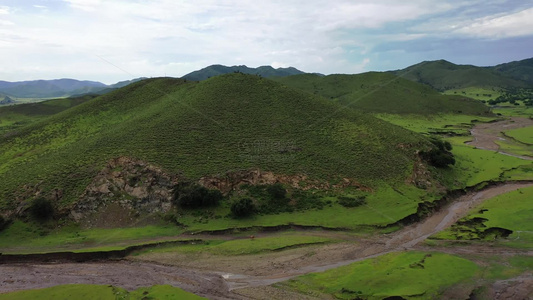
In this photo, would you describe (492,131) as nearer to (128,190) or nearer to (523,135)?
(523,135)

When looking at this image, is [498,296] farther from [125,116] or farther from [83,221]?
[125,116]

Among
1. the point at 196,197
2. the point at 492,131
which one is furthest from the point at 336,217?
the point at 492,131

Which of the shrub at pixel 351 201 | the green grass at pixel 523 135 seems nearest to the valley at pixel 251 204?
the shrub at pixel 351 201

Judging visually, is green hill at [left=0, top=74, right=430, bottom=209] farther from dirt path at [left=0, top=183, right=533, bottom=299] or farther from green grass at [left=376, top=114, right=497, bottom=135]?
green grass at [left=376, top=114, right=497, bottom=135]

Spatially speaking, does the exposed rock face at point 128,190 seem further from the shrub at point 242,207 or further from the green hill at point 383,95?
the green hill at point 383,95

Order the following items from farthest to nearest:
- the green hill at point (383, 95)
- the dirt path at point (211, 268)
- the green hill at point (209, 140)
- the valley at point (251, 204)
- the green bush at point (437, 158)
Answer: the green hill at point (383, 95) < the green bush at point (437, 158) < the green hill at point (209, 140) < the dirt path at point (211, 268) < the valley at point (251, 204)

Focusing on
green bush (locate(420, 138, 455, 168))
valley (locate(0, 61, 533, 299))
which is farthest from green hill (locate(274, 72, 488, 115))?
green bush (locate(420, 138, 455, 168))

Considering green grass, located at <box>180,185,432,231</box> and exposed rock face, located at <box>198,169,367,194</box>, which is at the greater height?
exposed rock face, located at <box>198,169,367,194</box>
